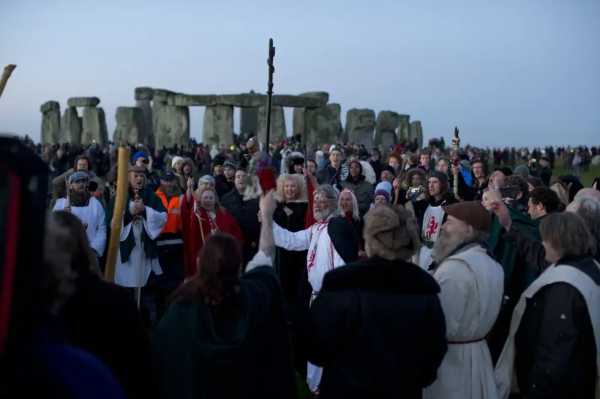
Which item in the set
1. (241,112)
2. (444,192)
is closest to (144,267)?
(444,192)

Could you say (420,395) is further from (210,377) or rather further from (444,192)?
(444,192)

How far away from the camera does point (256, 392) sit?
10.4ft

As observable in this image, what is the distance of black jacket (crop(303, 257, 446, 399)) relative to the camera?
3.40 m

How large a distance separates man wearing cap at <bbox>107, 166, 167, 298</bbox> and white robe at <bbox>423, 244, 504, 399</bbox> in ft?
12.8

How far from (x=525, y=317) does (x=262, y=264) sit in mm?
1510

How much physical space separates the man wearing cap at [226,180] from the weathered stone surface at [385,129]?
28885 millimetres

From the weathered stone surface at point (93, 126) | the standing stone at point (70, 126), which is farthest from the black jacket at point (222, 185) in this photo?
the standing stone at point (70, 126)

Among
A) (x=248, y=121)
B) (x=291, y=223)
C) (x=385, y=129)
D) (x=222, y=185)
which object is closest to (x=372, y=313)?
(x=291, y=223)

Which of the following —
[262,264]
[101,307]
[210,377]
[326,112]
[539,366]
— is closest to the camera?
[101,307]

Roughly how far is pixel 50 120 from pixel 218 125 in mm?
12112

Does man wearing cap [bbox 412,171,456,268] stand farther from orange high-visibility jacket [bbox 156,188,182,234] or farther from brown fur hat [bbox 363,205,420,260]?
brown fur hat [bbox 363,205,420,260]

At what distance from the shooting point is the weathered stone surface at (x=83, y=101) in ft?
132

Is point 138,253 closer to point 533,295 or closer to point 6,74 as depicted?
point 6,74

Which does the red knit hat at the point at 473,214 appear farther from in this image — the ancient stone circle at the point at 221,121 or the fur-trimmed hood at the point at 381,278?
the ancient stone circle at the point at 221,121
